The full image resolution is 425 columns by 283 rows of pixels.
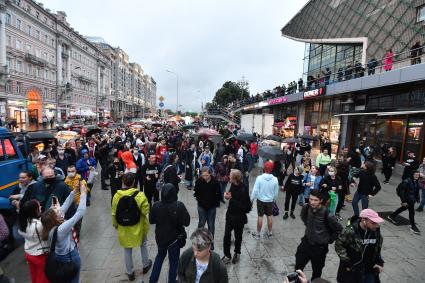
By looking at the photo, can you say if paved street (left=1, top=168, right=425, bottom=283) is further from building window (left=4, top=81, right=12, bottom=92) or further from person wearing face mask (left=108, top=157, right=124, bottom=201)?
building window (left=4, top=81, right=12, bottom=92)

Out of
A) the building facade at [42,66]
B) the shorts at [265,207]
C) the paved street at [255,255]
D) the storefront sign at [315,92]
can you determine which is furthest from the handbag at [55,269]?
the building facade at [42,66]

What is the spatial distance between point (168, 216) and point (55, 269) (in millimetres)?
1566

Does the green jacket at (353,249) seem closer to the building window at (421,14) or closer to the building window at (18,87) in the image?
the building window at (421,14)

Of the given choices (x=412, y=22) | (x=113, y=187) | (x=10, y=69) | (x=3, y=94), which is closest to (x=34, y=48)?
(x=10, y=69)

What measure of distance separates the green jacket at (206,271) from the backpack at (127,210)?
175 centimetres

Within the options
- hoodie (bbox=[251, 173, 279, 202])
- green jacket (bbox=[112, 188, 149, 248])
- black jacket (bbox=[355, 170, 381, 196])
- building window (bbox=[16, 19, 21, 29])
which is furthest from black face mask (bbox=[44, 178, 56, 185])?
building window (bbox=[16, 19, 21, 29])

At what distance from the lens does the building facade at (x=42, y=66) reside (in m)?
41.7

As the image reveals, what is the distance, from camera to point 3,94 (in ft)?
133

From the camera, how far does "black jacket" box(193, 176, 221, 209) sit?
5246mm

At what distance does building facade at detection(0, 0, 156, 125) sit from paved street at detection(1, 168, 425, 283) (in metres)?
39.3

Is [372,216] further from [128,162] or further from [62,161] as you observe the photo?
[62,161]

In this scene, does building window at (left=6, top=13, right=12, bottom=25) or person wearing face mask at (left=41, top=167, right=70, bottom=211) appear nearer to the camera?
person wearing face mask at (left=41, top=167, right=70, bottom=211)

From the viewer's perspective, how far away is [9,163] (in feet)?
21.0

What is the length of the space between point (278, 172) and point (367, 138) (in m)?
10.8
